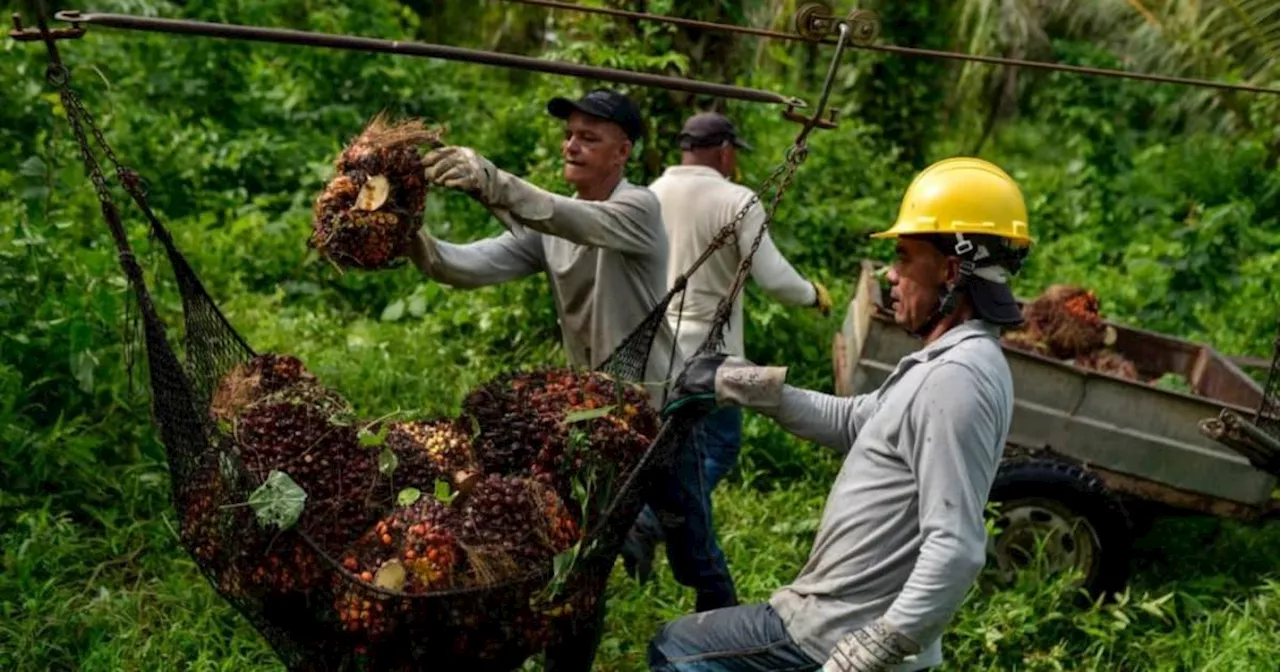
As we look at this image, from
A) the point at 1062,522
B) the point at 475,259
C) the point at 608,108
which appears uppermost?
the point at 608,108

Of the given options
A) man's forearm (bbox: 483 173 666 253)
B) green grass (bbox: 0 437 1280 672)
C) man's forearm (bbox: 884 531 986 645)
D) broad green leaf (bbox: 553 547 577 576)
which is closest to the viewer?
man's forearm (bbox: 884 531 986 645)

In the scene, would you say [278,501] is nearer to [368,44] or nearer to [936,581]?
[368,44]

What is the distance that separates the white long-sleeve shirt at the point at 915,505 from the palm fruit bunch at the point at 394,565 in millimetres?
742

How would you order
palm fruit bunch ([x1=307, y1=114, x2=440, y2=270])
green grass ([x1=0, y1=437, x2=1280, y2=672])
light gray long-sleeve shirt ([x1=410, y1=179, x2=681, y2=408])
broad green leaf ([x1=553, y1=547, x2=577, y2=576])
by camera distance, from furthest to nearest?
green grass ([x1=0, y1=437, x2=1280, y2=672]) → light gray long-sleeve shirt ([x1=410, y1=179, x2=681, y2=408]) → palm fruit bunch ([x1=307, y1=114, x2=440, y2=270]) → broad green leaf ([x1=553, y1=547, x2=577, y2=576])

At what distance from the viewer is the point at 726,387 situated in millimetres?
3010

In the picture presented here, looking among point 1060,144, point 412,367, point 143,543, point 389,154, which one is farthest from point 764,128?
point 1060,144

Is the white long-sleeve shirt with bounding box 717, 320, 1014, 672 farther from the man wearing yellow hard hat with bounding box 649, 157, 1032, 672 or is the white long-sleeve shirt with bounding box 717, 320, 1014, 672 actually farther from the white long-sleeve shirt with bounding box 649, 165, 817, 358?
the white long-sleeve shirt with bounding box 649, 165, 817, 358

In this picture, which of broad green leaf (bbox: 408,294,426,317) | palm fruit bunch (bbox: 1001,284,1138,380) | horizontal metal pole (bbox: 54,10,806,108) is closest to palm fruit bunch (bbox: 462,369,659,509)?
horizontal metal pole (bbox: 54,10,806,108)

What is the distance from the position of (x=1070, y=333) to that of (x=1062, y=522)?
1079 mm

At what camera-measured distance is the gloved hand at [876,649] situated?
2521 millimetres

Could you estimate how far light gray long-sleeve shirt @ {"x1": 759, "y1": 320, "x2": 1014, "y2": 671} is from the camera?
251cm

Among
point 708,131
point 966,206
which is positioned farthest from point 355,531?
point 708,131

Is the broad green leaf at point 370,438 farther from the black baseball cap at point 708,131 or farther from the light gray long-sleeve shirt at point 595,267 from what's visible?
the black baseball cap at point 708,131

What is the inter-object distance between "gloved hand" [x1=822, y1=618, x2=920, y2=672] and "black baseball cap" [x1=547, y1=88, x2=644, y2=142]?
1848 mm
